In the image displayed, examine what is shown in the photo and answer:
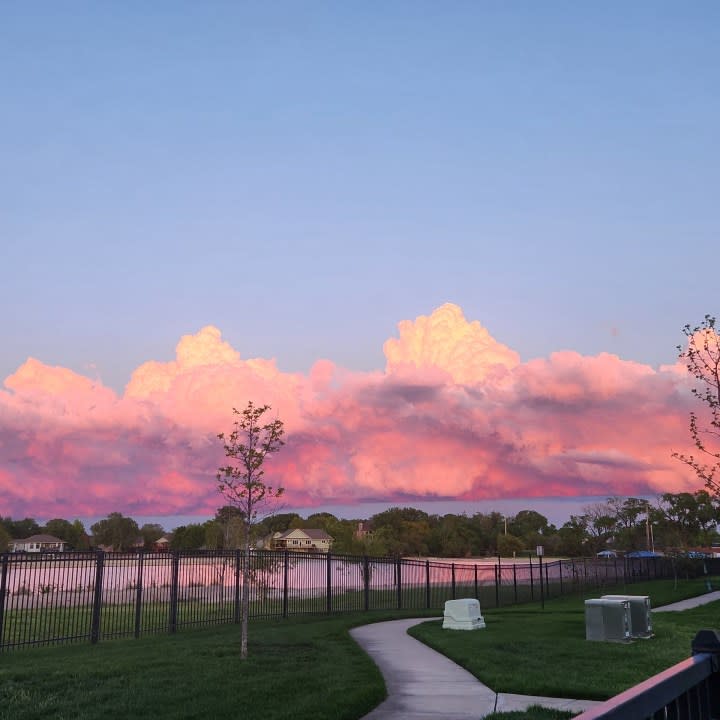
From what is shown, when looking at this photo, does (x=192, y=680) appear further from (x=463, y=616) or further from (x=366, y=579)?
(x=366, y=579)

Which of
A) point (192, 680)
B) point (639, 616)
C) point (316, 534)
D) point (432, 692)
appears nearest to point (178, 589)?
point (192, 680)

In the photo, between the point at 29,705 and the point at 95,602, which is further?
the point at 95,602

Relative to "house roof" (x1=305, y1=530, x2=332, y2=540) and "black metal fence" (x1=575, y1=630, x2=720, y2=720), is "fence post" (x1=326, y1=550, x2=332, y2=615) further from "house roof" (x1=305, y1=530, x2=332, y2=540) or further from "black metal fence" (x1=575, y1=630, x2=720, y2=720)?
"house roof" (x1=305, y1=530, x2=332, y2=540)

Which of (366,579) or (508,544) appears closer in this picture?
(366,579)

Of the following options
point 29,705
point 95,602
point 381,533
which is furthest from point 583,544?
point 29,705

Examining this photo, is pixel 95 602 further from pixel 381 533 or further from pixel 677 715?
pixel 381 533

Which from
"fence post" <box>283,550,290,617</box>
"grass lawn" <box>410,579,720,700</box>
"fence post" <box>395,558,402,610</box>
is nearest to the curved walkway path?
"grass lawn" <box>410,579,720,700</box>

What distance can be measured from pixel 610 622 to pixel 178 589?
1046cm

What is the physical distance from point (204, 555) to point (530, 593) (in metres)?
21.1

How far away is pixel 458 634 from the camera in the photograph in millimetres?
17797

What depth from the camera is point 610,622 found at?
1628 centimetres

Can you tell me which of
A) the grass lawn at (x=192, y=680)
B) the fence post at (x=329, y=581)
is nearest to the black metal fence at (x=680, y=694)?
the grass lawn at (x=192, y=680)

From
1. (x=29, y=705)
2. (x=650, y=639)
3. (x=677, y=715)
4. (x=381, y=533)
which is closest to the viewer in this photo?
(x=677, y=715)

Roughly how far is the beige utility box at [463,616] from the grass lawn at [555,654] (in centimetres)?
36
